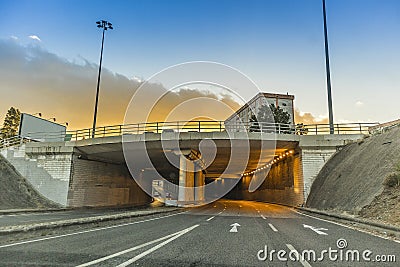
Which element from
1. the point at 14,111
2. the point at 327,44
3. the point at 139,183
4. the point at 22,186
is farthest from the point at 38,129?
the point at 14,111

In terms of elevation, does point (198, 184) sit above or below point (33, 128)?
below

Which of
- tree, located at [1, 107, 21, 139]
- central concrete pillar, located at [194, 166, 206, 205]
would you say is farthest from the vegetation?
tree, located at [1, 107, 21, 139]

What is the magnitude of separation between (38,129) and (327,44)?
3390 cm

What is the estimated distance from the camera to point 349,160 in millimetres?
22766

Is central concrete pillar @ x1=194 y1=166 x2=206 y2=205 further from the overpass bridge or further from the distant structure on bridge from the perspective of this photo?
the distant structure on bridge

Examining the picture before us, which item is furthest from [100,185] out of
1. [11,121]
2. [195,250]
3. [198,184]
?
[11,121]

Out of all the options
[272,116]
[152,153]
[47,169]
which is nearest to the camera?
[47,169]

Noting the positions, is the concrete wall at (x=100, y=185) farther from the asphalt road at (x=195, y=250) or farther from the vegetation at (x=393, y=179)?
the vegetation at (x=393, y=179)

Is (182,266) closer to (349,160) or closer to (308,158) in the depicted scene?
(349,160)

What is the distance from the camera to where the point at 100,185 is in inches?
1262

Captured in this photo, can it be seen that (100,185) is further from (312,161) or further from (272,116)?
(272,116)

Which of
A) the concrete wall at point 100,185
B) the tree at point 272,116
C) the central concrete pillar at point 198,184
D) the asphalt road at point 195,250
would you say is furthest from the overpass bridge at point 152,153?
the tree at point 272,116

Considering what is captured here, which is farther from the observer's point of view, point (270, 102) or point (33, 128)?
point (270, 102)

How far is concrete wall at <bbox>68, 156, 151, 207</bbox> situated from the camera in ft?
93.6
